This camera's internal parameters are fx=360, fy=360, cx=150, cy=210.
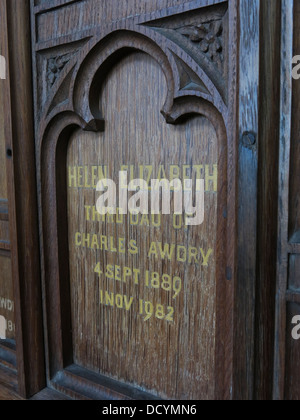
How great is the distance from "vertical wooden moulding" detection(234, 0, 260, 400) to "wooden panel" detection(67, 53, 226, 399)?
6cm

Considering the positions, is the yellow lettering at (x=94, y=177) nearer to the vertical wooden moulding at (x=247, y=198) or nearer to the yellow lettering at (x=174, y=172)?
the yellow lettering at (x=174, y=172)

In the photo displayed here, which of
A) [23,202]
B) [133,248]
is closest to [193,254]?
[133,248]

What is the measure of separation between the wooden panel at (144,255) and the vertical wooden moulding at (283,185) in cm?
9


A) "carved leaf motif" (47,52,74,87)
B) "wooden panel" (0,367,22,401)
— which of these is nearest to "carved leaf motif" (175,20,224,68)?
"carved leaf motif" (47,52,74,87)

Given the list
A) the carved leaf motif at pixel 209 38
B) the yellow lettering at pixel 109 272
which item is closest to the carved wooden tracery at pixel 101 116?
the carved leaf motif at pixel 209 38

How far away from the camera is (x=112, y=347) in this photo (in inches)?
28.9

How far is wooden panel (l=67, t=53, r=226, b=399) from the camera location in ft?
1.98

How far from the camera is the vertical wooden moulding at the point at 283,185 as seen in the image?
498 millimetres

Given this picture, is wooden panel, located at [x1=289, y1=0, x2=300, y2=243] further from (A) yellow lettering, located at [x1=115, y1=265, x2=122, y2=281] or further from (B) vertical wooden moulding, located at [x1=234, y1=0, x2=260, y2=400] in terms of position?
(A) yellow lettering, located at [x1=115, y1=265, x2=122, y2=281]

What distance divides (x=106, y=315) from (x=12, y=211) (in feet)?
0.96

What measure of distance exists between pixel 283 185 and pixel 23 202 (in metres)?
0.52

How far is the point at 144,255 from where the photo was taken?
0.67 m

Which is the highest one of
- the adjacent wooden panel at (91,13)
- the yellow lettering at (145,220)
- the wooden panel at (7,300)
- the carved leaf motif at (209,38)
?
the adjacent wooden panel at (91,13)
